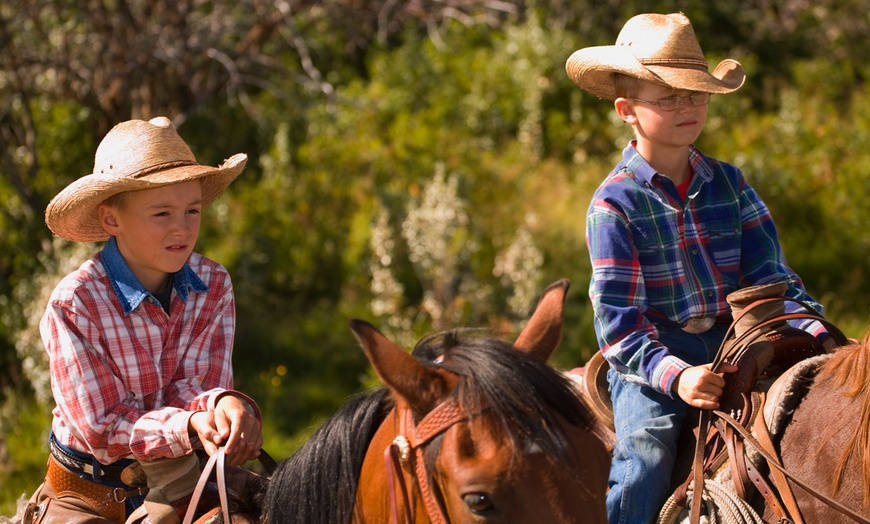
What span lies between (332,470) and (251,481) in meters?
0.38

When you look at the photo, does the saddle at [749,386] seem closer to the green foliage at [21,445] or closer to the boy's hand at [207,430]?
the boy's hand at [207,430]

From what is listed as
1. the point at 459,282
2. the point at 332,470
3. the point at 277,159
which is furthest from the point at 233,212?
the point at 332,470

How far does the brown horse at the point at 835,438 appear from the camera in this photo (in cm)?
296

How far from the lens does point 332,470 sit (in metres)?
2.52

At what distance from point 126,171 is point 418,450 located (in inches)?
47.9

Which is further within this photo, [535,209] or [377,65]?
[377,65]

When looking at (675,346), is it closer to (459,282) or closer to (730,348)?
(730,348)

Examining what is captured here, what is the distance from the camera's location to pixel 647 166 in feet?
11.7

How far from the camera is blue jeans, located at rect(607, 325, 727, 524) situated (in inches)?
132

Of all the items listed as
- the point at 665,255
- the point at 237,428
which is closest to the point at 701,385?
the point at 665,255

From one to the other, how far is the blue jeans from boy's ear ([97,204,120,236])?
1669 millimetres

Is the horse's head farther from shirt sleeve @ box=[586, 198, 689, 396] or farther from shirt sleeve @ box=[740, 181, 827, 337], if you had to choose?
shirt sleeve @ box=[740, 181, 827, 337]

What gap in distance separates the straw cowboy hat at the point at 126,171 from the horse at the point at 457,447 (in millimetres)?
870

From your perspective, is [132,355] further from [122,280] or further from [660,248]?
[660,248]
